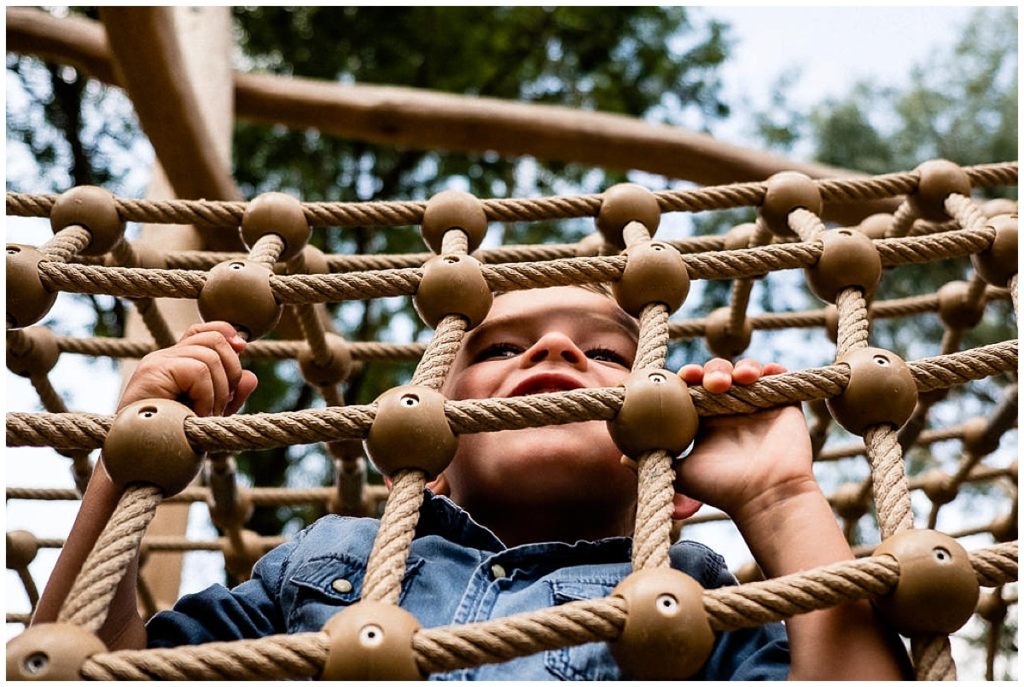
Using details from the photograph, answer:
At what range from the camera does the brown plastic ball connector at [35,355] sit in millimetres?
1080

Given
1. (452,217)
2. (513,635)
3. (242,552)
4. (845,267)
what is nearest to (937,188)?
(845,267)

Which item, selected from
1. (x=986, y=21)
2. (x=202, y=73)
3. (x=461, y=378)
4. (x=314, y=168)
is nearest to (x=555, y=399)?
(x=461, y=378)

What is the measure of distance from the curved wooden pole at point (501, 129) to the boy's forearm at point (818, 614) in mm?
1267

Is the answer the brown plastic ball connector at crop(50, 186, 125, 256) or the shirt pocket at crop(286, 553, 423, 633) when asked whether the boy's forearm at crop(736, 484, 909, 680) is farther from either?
the brown plastic ball connector at crop(50, 186, 125, 256)

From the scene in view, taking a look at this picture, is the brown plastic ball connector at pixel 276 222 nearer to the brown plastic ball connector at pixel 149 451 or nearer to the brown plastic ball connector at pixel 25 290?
the brown plastic ball connector at pixel 25 290

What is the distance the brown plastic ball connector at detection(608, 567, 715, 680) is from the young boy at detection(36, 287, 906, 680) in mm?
103

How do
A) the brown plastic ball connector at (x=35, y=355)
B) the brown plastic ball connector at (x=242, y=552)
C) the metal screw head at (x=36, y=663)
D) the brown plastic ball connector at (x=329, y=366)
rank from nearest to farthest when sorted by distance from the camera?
the metal screw head at (x=36, y=663) < the brown plastic ball connector at (x=35, y=355) < the brown plastic ball connector at (x=329, y=366) < the brown plastic ball connector at (x=242, y=552)

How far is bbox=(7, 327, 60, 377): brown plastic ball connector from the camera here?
1.08 meters

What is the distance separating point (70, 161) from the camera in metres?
3.42

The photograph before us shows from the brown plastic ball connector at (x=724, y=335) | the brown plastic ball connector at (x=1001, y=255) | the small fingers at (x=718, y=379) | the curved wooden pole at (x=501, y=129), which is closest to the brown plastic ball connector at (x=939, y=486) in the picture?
the brown plastic ball connector at (x=724, y=335)

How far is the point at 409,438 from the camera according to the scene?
576 millimetres

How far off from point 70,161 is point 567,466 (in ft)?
10.5

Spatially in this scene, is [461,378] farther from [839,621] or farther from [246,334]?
[839,621]

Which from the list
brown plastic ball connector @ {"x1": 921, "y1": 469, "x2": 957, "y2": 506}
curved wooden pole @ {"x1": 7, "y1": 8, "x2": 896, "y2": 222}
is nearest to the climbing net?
brown plastic ball connector @ {"x1": 921, "y1": 469, "x2": 957, "y2": 506}
